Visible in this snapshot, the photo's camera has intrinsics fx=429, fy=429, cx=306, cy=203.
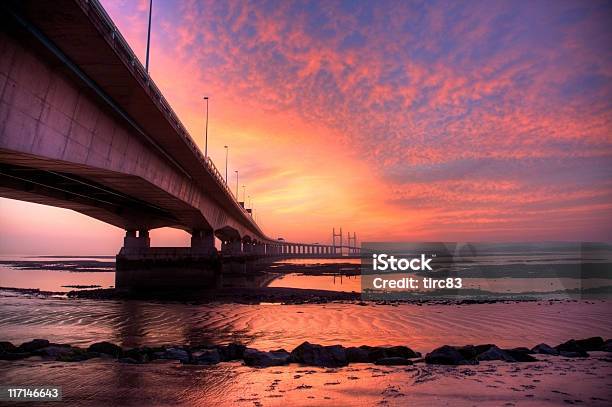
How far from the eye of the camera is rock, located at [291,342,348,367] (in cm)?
1112

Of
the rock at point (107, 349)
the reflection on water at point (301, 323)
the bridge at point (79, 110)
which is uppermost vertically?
→ the bridge at point (79, 110)

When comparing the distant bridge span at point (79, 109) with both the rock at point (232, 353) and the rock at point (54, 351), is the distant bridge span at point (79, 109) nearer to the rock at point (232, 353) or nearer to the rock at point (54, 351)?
the rock at point (54, 351)

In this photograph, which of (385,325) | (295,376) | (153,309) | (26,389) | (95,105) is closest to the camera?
(26,389)

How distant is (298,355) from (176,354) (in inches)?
132

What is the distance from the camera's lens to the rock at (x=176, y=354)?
11.5 m

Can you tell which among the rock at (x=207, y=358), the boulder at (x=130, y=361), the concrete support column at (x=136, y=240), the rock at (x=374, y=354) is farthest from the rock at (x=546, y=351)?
the concrete support column at (x=136, y=240)

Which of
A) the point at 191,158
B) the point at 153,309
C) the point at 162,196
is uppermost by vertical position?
the point at 191,158

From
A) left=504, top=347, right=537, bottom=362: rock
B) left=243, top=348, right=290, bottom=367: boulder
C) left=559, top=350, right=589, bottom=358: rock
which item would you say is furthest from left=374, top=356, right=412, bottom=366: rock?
left=559, top=350, right=589, bottom=358: rock

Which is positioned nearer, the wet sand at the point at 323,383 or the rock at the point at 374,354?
the wet sand at the point at 323,383

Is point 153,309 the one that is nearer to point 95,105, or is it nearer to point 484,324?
point 95,105

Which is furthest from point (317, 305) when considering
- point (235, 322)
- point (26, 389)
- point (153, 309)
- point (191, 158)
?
point (26, 389)

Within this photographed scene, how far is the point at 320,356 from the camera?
445 inches

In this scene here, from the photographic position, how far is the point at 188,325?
61.3ft

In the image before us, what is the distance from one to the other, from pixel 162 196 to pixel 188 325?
13129 millimetres
